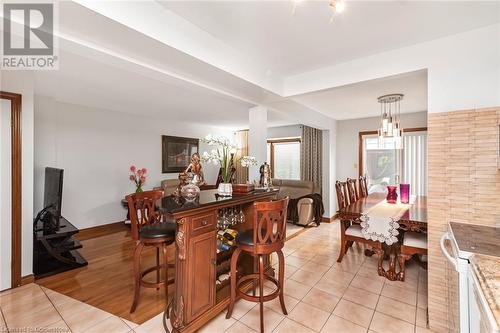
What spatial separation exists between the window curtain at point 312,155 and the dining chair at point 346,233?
6.92ft

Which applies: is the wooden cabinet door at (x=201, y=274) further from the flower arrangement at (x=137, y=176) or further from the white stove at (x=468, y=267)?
the flower arrangement at (x=137, y=176)

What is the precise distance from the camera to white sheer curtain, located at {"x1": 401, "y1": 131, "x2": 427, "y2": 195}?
475 cm

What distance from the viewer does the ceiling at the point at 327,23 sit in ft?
5.35

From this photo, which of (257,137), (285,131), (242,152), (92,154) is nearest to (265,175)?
(257,137)

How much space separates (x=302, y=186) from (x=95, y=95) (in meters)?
4.41

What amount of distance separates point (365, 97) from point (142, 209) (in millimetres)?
3711

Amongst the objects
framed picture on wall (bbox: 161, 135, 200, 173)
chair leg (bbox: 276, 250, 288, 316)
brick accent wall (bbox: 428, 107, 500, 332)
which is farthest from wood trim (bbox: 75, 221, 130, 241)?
brick accent wall (bbox: 428, 107, 500, 332)

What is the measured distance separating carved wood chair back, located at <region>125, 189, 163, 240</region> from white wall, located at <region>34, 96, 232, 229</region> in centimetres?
267

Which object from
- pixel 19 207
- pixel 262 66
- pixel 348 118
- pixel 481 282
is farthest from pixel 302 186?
pixel 19 207

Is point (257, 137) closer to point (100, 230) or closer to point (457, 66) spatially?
point (457, 66)

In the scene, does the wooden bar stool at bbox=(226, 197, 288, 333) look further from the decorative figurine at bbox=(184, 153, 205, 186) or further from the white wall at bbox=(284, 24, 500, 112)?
the white wall at bbox=(284, 24, 500, 112)

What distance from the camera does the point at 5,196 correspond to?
7.67 feet

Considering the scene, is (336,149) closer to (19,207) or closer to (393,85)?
(393,85)

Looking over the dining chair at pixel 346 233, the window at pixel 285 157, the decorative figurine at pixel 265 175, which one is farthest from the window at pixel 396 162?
the decorative figurine at pixel 265 175
